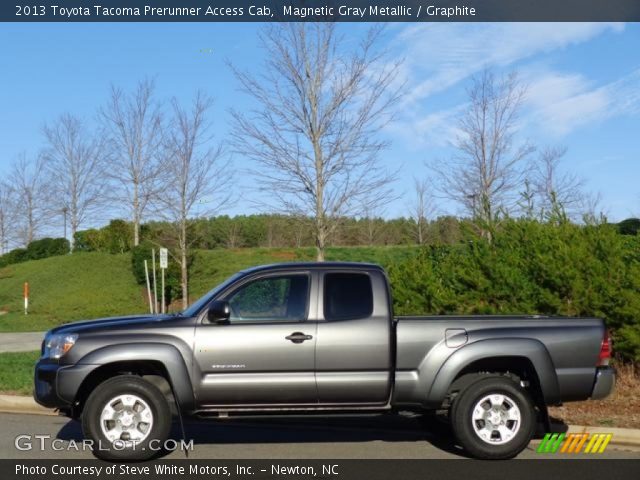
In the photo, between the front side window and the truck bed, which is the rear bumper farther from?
the front side window

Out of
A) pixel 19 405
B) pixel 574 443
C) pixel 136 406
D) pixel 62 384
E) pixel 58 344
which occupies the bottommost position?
pixel 574 443

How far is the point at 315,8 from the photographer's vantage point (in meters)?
16.6

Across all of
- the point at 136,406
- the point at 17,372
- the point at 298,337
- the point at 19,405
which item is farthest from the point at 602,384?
the point at 17,372

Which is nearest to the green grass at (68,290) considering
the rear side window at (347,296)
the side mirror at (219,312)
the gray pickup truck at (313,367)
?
the gray pickup truck at (313,367)

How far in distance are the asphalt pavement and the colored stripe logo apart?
4.5 inches

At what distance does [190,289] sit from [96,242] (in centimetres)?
967

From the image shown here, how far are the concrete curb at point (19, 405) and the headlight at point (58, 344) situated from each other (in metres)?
3.31

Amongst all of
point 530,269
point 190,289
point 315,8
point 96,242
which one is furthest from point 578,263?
point 96,242

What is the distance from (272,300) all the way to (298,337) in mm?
563

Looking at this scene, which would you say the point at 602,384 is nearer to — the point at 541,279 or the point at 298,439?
the point at 298,439

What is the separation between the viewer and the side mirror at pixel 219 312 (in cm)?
677

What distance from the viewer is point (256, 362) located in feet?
22.3

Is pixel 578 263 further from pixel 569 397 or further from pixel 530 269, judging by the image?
pixel 569 397

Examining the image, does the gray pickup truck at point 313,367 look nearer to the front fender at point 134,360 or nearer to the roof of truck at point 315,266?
the front fender at point 134,360
